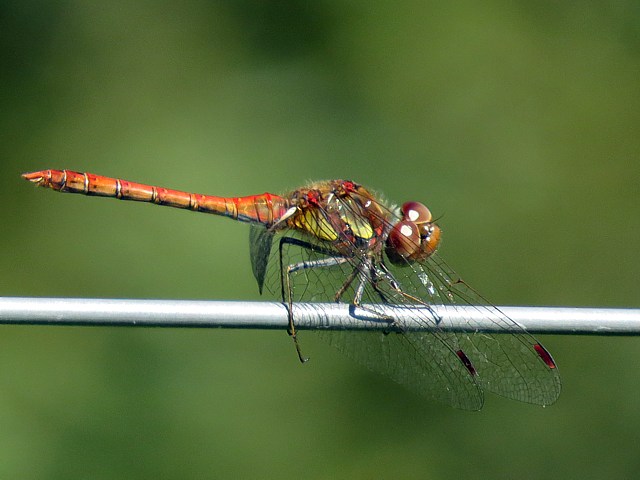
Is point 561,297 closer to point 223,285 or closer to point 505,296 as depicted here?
point 505,296

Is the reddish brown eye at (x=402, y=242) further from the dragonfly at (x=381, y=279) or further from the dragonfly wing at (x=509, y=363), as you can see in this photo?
the dragonfly wing at (x=509, y=363)

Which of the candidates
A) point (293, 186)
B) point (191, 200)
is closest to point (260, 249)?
point (191, 200)

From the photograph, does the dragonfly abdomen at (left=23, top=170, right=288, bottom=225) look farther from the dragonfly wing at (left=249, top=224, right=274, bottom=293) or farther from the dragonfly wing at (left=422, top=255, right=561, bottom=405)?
the dragonfly wing at (left=422, top=255, right=561, bottom=405)

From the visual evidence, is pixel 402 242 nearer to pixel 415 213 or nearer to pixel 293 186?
pixel 415 213

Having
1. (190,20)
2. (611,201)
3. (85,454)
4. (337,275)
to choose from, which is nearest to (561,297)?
(611,201)

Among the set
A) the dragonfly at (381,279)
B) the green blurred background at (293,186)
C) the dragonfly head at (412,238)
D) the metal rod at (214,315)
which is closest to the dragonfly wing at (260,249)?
the dragonfly at (381,279)

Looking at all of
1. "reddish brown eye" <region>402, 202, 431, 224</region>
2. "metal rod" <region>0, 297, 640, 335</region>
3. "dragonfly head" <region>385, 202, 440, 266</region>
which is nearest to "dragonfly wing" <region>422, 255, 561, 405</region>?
"dragonfly head" <region>385, 202, 440, 266</region>

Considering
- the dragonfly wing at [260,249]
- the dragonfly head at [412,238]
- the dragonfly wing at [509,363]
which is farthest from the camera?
the dragonfly wing at [260,249]
